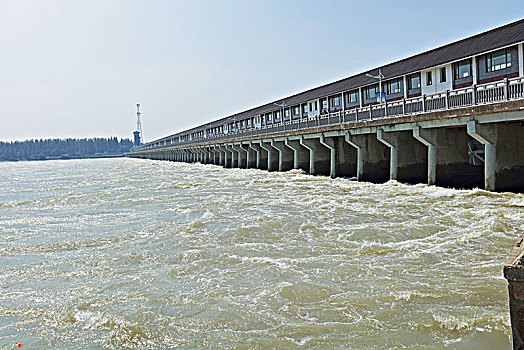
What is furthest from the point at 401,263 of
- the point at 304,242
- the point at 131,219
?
the point at 131,219

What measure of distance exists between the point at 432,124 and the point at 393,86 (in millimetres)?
16472

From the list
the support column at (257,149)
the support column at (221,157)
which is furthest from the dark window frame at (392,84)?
the support column at (221,157)

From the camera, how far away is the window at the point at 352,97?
40734 mm

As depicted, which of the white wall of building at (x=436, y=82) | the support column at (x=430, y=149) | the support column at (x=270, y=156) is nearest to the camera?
the support column at (x=430, y=149)

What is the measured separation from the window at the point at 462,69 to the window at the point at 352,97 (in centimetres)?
1338

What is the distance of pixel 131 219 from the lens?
52.3ft

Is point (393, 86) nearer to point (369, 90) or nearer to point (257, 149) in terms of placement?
point (369, 90)

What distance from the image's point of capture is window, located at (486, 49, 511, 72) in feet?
78.2

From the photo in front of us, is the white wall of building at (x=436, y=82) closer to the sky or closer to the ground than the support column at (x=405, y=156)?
closer to the sky

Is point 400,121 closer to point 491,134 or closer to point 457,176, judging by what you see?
point 457,176

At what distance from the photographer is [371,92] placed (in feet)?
126

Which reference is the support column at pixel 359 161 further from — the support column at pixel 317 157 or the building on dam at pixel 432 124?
the support column at pixel 317 157

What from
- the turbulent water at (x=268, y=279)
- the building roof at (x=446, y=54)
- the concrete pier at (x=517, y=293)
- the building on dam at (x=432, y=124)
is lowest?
the turbulent water at (x=268, y=279)

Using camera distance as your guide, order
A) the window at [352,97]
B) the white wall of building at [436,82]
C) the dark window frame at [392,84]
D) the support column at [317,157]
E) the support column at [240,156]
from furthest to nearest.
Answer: the support column at [240,156] < the window at [352,97] < the dark window frame at [392,84] < the support column at [317,157] < the white wall of building at [436,82]
